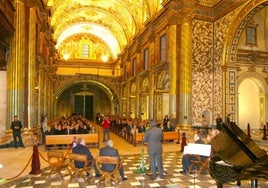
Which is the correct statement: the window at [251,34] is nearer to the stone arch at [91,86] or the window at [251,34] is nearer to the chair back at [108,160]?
the chair back at [108,160]

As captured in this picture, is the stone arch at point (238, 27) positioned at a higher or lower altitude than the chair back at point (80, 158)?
higher

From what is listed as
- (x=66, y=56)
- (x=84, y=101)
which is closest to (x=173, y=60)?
(x=66, y=56)

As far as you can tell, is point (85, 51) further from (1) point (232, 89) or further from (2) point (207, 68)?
→ (1) point (232, 89)

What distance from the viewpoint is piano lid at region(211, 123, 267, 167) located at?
5027mm

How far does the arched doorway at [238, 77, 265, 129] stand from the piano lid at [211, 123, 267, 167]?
45.6ft

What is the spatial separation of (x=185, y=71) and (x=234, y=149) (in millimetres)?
10870

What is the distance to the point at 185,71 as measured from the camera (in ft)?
52.0

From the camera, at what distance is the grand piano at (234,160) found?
15.7 feet

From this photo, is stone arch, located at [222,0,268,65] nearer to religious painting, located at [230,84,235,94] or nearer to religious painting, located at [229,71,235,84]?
religious painting, located at [229,71,235,84]

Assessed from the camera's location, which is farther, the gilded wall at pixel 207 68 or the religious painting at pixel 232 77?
the gilded wall at pixel 207 68

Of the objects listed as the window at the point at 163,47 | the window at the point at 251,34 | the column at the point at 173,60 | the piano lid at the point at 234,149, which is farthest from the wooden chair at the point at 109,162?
the window at the point at 251,34

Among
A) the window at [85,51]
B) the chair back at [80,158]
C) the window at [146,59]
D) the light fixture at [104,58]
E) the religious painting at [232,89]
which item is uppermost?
the window at [85,51]

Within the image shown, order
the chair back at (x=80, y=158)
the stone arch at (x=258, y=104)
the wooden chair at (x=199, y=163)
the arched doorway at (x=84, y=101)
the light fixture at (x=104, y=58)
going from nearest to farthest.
Answer: 1. the chair back at (x=80, y=158)
2. the wooden chair at (x=199, y=163)
3. the stone arch at (x=258, y=104)
4. the light fixture at (x=104, y=58)
5. the arched doorway at (x=84, y=101)

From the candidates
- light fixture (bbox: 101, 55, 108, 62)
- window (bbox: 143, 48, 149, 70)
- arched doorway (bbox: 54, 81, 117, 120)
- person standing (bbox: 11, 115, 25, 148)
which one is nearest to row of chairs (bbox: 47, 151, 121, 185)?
person standing (bbox: 11, 115, 25, 148)
